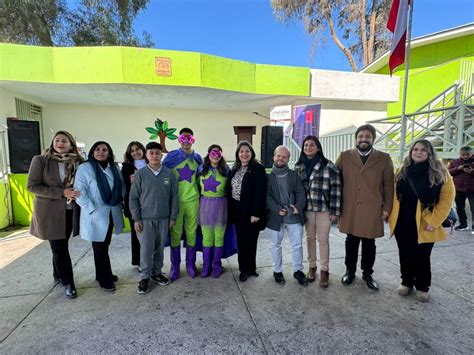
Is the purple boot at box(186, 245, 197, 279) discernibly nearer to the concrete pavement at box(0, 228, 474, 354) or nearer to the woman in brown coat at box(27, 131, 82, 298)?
the concrete pavement at box(0, 228, 474, 354)

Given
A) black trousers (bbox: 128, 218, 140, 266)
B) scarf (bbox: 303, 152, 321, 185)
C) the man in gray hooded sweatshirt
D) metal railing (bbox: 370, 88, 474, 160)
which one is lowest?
black trousers (bbox: 128, 218, 140, 266)

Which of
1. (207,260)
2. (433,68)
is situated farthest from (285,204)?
(433,68)

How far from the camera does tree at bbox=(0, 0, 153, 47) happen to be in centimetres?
1249

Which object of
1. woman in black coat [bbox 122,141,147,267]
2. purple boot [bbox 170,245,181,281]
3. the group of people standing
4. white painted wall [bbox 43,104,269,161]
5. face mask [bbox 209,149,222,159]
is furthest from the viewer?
white painted wall [bbox 43,104,269,161]

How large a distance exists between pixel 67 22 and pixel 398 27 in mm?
16285

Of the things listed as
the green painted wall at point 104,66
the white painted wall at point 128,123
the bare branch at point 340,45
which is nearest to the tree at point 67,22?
the white painted wall at point 128,123

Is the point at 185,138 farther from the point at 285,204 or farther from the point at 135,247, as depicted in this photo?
the point at 135,247

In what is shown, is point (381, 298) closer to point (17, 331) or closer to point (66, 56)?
point (17, 331)

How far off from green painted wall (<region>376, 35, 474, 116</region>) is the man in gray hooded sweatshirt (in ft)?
36.0

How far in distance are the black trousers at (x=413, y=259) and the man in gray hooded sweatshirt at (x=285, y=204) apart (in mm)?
1007

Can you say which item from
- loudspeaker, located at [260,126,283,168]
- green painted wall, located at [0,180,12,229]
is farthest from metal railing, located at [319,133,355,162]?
green painted wall, located at [0,180,12,229]

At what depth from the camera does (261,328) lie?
7.23 feet

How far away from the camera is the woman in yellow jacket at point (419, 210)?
2447 mm

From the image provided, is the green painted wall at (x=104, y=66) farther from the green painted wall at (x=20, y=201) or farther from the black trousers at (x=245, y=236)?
the black trousers at (x=245, y=236)
